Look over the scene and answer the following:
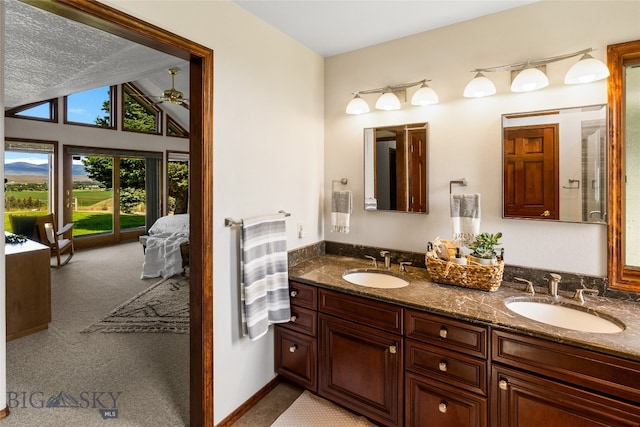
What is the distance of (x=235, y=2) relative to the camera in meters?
1.89

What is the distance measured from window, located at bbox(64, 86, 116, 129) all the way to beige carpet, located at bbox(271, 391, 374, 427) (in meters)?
7.04

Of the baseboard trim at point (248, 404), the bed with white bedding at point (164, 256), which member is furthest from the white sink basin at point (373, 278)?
the bed with white bedding at point (164, 256)

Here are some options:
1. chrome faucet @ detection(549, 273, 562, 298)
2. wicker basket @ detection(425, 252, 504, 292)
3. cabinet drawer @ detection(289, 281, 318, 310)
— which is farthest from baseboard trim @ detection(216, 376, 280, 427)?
chrome faucet @ detection(549, 273, 562, 298)

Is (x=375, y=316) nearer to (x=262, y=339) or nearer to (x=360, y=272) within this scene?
(x=360, y=272)

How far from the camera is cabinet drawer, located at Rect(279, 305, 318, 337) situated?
209 centimetres

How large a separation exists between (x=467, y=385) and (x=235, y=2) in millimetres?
2413

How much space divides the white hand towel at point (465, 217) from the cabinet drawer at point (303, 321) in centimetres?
107

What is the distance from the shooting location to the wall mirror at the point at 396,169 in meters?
2.33

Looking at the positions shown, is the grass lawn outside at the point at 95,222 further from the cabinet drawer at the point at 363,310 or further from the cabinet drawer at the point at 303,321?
the cabinet drawer at the point at 363,310

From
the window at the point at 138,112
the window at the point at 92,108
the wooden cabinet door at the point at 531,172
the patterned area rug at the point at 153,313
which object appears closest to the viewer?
the wooden cabinet door at the point at 531,172

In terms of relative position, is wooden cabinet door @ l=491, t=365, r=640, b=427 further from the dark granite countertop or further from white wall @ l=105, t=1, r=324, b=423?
white wall @ l=105, t=1, r=324, b=423

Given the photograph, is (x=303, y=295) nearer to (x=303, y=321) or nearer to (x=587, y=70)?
(x=303, y=321)

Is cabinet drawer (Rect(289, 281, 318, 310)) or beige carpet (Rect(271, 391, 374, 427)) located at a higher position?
cabinet drawer (Rect(289, 281, 318, 310))

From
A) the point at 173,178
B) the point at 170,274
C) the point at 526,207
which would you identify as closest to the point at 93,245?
the point at 173,178
